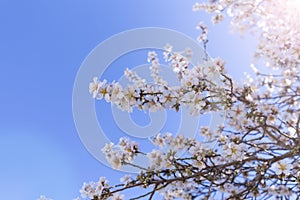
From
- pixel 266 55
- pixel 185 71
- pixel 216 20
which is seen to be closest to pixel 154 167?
pixel 185 71

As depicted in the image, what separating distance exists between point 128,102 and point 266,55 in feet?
3.72

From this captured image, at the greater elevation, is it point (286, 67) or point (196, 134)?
point (286, 67)

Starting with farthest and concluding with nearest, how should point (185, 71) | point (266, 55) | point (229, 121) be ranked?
point (266, 55), point (229, 121), point (185, 71)

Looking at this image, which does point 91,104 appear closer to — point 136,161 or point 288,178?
point 136,161

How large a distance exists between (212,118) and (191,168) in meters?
0.73

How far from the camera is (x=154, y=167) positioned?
2012 millimetres

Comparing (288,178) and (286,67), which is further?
(286,67)

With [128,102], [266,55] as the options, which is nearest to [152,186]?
[128,102]

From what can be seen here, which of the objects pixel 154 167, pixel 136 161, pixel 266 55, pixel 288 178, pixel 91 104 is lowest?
pixel 288 178

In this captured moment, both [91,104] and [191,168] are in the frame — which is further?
[91,104]

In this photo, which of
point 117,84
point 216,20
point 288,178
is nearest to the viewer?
point 117,84

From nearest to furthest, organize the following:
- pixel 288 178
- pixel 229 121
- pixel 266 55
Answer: pixel 288 178 < pixel 229 121 < pixel 266 55

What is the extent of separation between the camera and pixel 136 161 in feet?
7.16

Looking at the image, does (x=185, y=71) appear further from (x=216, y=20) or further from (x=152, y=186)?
(x=216, y=20)
